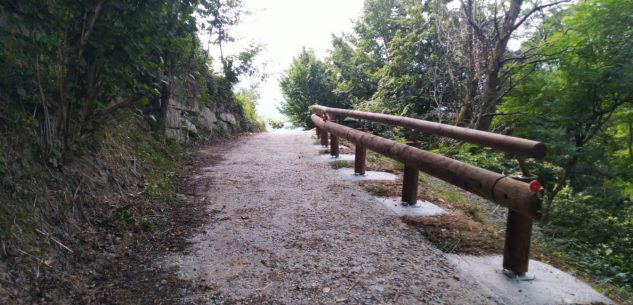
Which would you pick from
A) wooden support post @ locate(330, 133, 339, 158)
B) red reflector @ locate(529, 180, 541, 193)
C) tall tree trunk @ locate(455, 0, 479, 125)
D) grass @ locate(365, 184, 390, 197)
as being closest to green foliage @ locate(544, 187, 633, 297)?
red reflector @ locate(529, 180, 541, 193)

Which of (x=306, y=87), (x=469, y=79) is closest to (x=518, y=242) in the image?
(x=469, y=79)

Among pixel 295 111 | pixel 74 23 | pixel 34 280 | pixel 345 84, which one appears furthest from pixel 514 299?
pixel 295 111

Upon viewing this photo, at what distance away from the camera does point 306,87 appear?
21.6 metres

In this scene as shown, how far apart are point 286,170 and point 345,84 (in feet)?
43.4

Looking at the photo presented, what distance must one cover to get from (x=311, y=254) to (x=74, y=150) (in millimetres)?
2249

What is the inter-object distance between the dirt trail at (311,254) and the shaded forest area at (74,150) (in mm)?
469

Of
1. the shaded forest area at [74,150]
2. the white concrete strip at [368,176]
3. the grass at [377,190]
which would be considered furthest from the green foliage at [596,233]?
the shaded forest area at [74,150]

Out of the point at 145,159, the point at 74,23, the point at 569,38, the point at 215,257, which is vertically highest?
the point at 569,38

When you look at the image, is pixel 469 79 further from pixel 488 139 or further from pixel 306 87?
pixel 306 87

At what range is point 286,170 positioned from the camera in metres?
5.70

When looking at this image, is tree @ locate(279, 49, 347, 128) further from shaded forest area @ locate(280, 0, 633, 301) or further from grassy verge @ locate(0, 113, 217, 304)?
grassy verge @ locate(0, 113, 217, 304)

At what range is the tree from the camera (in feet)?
69.5

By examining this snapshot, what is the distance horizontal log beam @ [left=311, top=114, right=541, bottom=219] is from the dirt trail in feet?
1.86

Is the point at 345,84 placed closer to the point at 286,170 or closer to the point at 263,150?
the point at 263,150
